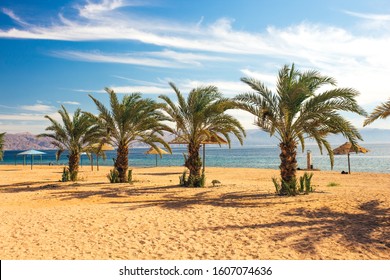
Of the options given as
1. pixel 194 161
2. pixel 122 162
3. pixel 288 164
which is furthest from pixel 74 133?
pixel 288 164

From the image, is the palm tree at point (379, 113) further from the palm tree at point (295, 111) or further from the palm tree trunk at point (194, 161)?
the palm tree trunk at point (194, 161)

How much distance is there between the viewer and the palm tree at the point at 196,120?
15.8 metres

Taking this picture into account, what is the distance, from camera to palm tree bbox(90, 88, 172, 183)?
57.3 feet

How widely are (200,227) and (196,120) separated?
333 inches

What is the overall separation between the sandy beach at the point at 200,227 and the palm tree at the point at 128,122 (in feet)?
19.2

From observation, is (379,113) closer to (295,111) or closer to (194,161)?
(295,111)

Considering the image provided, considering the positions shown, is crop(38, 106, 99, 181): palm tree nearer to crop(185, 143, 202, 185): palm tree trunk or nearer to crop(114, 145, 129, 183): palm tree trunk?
crop(114, 145, 129, 183): palm tree trunk

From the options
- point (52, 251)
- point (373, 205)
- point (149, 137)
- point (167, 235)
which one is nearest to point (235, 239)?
point (167, 235)

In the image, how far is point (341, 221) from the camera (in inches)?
327

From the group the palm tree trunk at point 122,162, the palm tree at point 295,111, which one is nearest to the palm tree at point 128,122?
the palm tree trunk at point 122,162

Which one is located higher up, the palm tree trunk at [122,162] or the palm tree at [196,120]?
the palm tree at [196,120]

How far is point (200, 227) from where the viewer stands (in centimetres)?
800

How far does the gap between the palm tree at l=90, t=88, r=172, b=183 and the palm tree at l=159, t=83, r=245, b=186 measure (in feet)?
2.87

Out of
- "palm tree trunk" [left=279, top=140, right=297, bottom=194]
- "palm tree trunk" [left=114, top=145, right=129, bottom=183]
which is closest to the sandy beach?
Answer: "palm tree trunk" [left=279, top=140, right=297, bottom=194]
